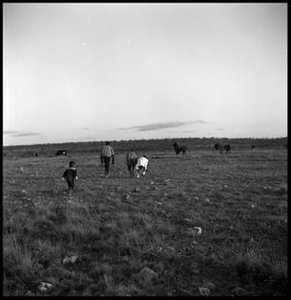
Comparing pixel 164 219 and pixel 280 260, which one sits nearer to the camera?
pixel 280 260

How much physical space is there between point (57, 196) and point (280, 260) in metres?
7.63

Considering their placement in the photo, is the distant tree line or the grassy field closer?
the grassy field

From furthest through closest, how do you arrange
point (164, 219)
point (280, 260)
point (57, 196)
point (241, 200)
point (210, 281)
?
point (57, 196)
point (241, 200)
point (164, 219)
point (280, 260)
point (210, 281)

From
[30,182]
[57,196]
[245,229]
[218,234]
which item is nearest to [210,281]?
[218,234]

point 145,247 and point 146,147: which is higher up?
point 146,147

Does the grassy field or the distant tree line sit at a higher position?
the distant tree line

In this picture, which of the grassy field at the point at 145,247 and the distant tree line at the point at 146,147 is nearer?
the grassy field at the point at 145,247

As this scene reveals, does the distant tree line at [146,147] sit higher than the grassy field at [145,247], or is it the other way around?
the distant tree line at [146,147]

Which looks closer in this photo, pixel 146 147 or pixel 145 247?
pixel 145 247

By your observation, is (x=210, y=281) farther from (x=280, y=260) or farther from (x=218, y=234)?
(x=218, y=234)

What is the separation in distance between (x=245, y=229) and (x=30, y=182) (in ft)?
36.5

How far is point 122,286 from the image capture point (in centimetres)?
398

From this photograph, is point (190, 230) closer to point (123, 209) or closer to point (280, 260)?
point (280, 260)

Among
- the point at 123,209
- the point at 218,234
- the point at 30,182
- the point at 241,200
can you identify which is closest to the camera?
the point at 218,234
